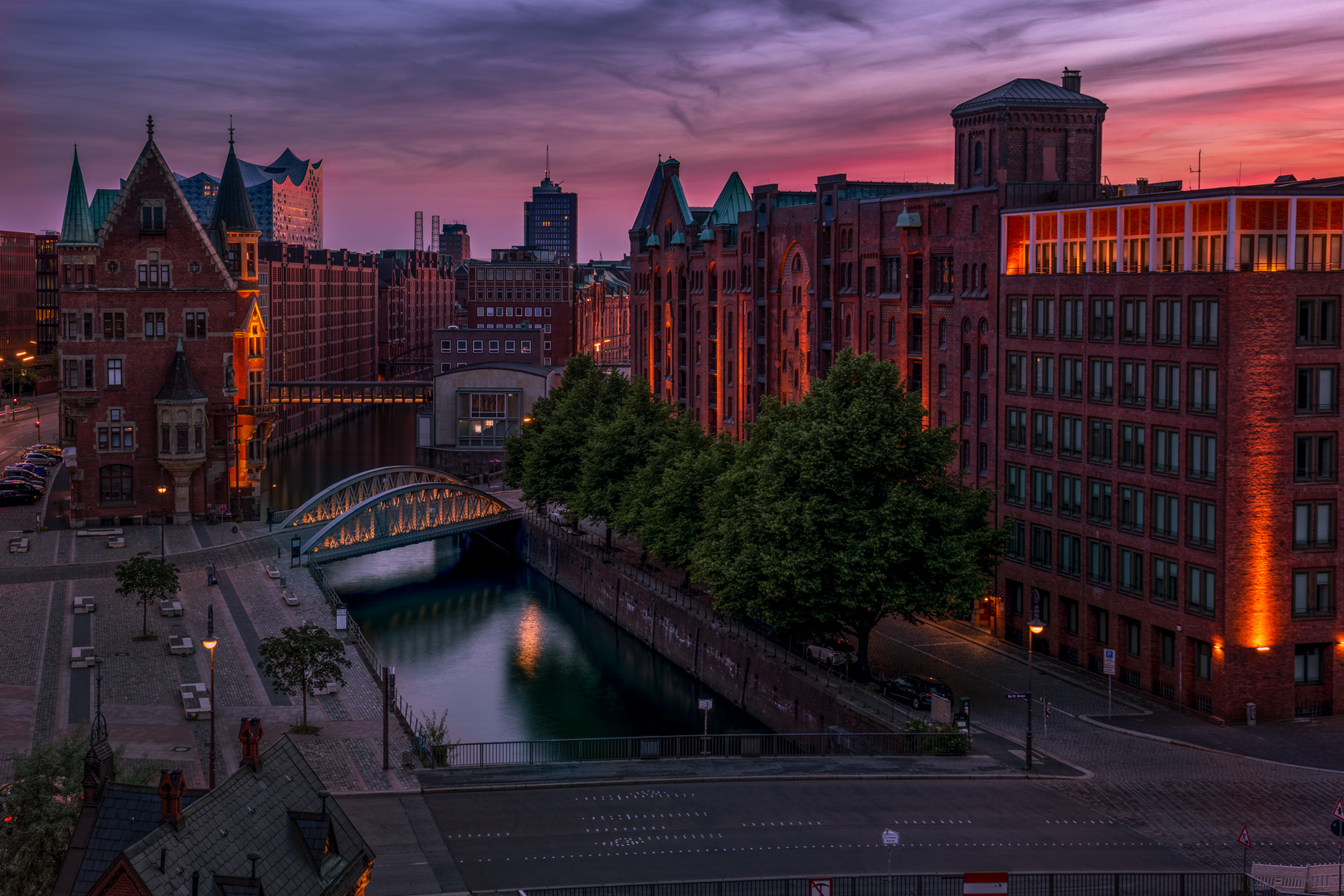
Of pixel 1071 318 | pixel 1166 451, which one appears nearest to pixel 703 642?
pixel 1071 318

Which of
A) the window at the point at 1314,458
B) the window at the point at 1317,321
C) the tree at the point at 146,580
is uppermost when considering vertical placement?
the window at the point at 1317,321

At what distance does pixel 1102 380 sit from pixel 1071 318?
3.37 meters

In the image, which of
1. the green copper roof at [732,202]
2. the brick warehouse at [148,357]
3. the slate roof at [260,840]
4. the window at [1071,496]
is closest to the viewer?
the slate roof at [260,840]

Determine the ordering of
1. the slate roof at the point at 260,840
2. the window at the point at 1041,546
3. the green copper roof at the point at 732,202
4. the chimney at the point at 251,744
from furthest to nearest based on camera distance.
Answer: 1. the green copper roof at the point at 732,202
2. the window at the point at 1041,546
3. the chimney at the point at 251,744
4. the slate roof at the point at 260,840

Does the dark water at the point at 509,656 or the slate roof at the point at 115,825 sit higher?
the slate roof at the point at 115,825

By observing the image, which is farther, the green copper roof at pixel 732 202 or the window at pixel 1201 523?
the green copper roof at pixel 732 202

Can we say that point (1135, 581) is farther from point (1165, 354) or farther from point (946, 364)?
point (946, 364)

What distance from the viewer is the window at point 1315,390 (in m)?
53.5

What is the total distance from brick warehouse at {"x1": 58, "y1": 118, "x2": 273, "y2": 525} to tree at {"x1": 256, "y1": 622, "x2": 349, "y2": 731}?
42.6 metres

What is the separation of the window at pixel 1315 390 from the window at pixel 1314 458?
1016 mm

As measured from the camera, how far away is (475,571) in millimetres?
102625

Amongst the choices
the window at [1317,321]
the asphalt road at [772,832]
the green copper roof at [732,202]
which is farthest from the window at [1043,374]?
the green copper roof at [732,202]

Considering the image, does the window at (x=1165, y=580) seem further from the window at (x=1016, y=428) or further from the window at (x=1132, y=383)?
the window at (x=1016, y=428)

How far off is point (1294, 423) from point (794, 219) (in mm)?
43934
